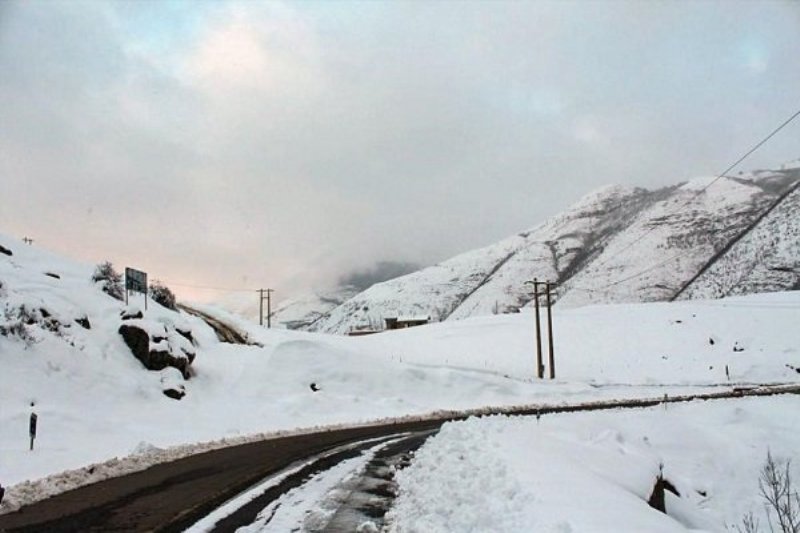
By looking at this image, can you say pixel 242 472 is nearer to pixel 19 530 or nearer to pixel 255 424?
pixel 19 530

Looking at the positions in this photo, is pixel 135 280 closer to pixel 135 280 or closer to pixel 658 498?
pixel 135 280

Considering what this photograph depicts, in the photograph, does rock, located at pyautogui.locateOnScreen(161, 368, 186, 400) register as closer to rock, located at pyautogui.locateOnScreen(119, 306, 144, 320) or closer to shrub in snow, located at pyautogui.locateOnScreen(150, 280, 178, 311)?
rock, located at pyautogui.locateOnScreen(119, 306, 144, 320)

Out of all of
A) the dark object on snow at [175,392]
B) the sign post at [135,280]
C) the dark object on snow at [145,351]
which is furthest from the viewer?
the sign post at [135,280]

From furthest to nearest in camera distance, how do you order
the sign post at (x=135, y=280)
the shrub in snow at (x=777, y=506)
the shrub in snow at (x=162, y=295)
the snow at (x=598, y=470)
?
the shrub in snow at (x=162, y=295) → the sign post at (x=135, y=280) → the shrub in snow at (x=777, y=506) → the snow at (x=598, y=470)

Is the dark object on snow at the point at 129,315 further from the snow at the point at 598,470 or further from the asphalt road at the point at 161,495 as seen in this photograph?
the snow at the point at 598,470

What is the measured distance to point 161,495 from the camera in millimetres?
10055

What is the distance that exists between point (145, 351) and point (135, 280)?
717 centimetres

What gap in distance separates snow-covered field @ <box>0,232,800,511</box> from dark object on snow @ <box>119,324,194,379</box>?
15.0 inches

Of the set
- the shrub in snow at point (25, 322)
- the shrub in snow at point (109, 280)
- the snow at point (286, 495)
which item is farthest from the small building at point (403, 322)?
the snow at point (286, 495)

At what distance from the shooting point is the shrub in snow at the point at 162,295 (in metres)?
44.6

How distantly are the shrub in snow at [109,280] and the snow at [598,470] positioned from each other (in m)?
24.2

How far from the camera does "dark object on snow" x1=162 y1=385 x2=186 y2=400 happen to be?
25625mm

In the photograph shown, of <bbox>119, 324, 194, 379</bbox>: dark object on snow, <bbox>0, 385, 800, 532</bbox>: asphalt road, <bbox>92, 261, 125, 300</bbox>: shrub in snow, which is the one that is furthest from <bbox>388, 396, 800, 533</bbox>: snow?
<bbox>92, 261, 125, 300</bbox>: shrub in snow

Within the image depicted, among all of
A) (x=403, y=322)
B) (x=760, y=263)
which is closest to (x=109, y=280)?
(x=403, y=322)
